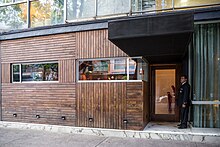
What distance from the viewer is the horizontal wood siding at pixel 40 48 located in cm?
761

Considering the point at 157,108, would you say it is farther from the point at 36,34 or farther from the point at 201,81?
the point at 36,34

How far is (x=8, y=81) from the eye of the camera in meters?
8.66

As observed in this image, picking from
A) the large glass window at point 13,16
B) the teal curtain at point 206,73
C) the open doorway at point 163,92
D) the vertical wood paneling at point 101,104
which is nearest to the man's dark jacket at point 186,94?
the teal curtain at point 206,73

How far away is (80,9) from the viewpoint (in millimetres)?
7793

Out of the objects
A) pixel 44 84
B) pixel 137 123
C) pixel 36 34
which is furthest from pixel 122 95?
pixel 36 34

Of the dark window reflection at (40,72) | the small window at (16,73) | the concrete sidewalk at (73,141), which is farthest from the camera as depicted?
the small window at (16,73)

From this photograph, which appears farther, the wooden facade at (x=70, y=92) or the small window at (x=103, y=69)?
the small window at (x=103, y=69)

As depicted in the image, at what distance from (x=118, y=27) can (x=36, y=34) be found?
4.40 metres

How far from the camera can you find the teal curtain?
652cm

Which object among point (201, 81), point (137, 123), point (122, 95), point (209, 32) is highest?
point (209, 32)

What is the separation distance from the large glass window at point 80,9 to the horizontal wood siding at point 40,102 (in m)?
2.53

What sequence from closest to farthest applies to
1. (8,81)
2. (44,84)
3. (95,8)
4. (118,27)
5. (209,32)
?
(118,27) < (209,32) < (95,8) < (44,84) < (8,81)

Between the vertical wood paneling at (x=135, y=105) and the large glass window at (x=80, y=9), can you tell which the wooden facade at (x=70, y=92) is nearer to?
the vertical wood paneling at (x=135, y=105)

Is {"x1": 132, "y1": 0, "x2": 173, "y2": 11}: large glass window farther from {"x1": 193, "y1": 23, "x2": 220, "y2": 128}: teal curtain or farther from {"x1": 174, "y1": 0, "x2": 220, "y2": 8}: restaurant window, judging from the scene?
{"x1": 193, "y1": 23, "x2": 220, "y2": 128}: teal curtain
